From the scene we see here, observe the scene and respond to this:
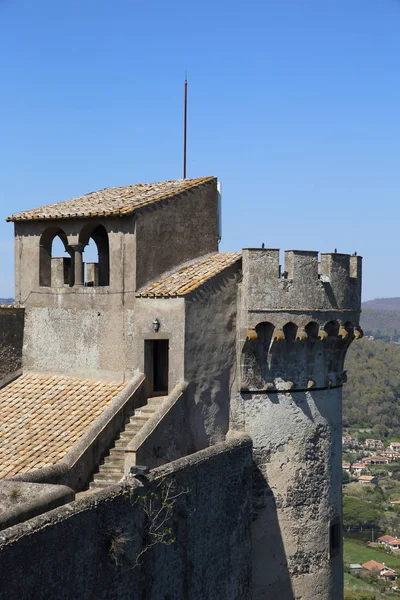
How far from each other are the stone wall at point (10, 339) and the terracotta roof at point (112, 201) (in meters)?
1.92

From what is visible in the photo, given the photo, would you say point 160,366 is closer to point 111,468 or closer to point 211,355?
point 211,355

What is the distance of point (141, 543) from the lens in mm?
11594

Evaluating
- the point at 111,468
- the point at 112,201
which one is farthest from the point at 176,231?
the point at 111,468

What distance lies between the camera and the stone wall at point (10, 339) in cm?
1716

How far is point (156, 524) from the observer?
12.1m

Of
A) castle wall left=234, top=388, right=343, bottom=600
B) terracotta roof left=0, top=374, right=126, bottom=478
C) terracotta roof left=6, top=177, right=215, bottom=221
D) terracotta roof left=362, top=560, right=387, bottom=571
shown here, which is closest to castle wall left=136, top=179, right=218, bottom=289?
terracotta roof left=6, top=177, right=215, bottom=221

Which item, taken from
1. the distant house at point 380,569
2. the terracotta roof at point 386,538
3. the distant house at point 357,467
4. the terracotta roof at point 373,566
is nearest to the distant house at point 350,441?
the distant house at point 357,467

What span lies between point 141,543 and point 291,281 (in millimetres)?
6386

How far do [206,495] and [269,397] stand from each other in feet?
10.6

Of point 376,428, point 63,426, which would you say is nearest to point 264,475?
point 63,426

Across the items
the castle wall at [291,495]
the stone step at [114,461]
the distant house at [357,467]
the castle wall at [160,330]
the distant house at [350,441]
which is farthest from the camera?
the distant house at [350,441]

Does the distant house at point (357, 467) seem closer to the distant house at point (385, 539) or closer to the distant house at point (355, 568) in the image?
the distant house at point (385, 539)

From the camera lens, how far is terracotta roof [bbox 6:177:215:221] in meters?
16.2

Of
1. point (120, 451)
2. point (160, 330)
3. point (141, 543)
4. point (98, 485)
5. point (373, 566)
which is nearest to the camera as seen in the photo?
point (141, 543)
